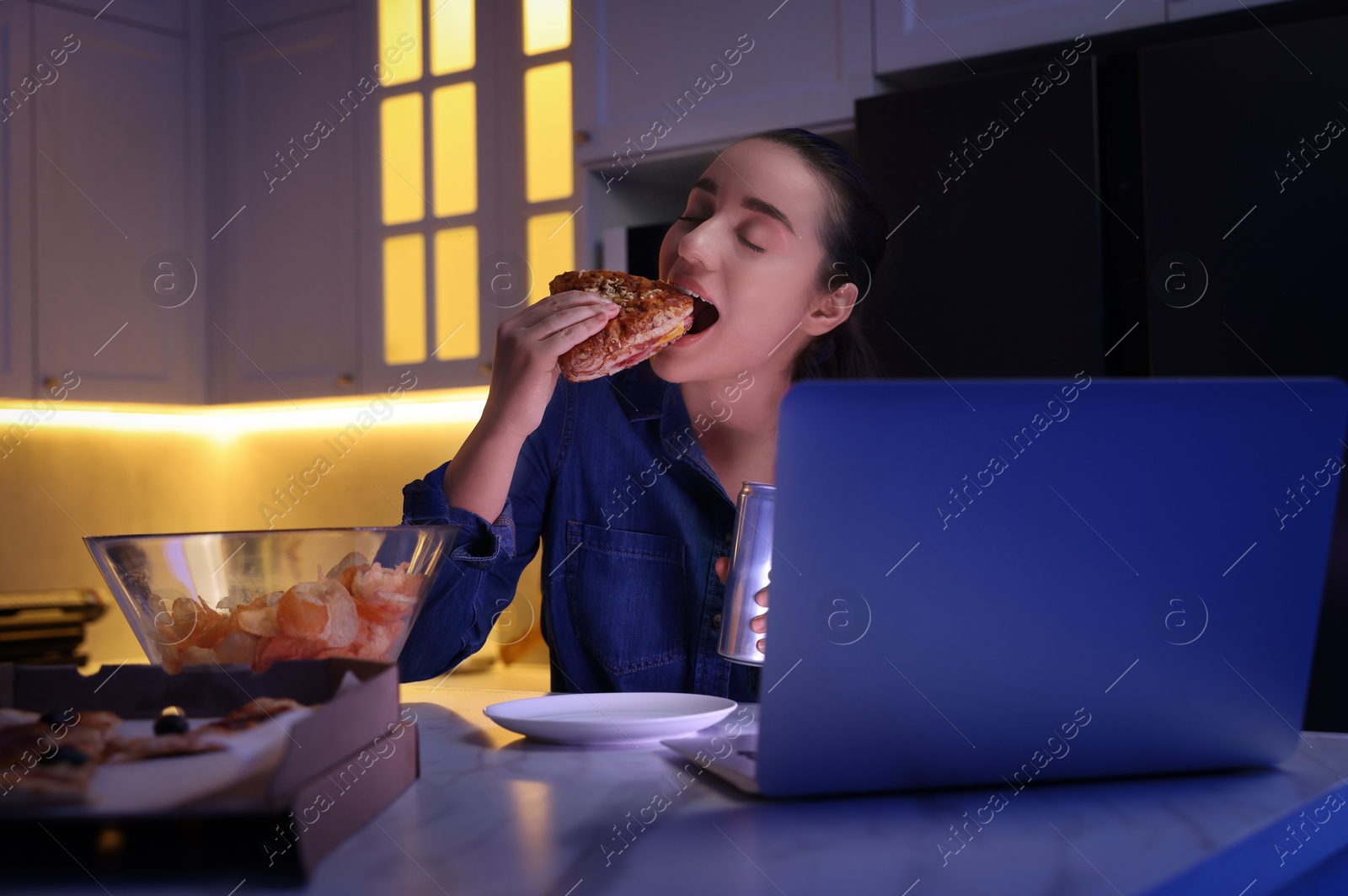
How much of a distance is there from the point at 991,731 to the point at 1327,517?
0.21m

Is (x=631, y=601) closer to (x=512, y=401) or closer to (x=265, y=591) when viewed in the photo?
(x=512, y=401)

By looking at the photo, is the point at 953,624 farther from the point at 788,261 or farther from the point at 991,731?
the point at 788,261

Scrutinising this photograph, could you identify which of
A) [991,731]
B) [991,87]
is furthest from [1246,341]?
[991,731]

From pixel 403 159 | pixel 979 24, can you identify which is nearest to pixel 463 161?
pixel 403 159

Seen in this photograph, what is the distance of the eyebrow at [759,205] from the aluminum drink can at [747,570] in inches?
24.9

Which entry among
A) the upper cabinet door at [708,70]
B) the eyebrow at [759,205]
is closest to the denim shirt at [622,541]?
the eyebrow at [759,205]

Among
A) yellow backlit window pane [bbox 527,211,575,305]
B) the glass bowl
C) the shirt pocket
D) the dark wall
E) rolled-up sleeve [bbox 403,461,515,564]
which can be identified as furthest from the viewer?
yellow backlit window pane [bbox 527,211,575,305]

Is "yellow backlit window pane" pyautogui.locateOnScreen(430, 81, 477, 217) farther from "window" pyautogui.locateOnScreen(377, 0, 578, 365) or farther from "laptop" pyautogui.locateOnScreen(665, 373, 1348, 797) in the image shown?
"laptop" pyautogui.locateOnScreen(665, 373, 1348, 797)

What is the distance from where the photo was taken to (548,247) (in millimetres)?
2434

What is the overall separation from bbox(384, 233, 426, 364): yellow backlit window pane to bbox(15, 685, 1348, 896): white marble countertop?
6.76 ft

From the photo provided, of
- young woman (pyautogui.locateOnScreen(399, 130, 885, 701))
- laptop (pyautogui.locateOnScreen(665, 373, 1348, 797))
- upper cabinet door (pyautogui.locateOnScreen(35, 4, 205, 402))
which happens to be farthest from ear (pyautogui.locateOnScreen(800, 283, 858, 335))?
upper cabinet door (pyautogui.locateOnScreen(35, 4, 205, 402))

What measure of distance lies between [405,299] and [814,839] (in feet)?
7.56

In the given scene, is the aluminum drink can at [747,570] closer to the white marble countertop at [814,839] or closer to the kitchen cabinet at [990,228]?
the white marble countertop at [814,839]

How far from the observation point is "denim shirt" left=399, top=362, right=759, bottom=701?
1350 mm
